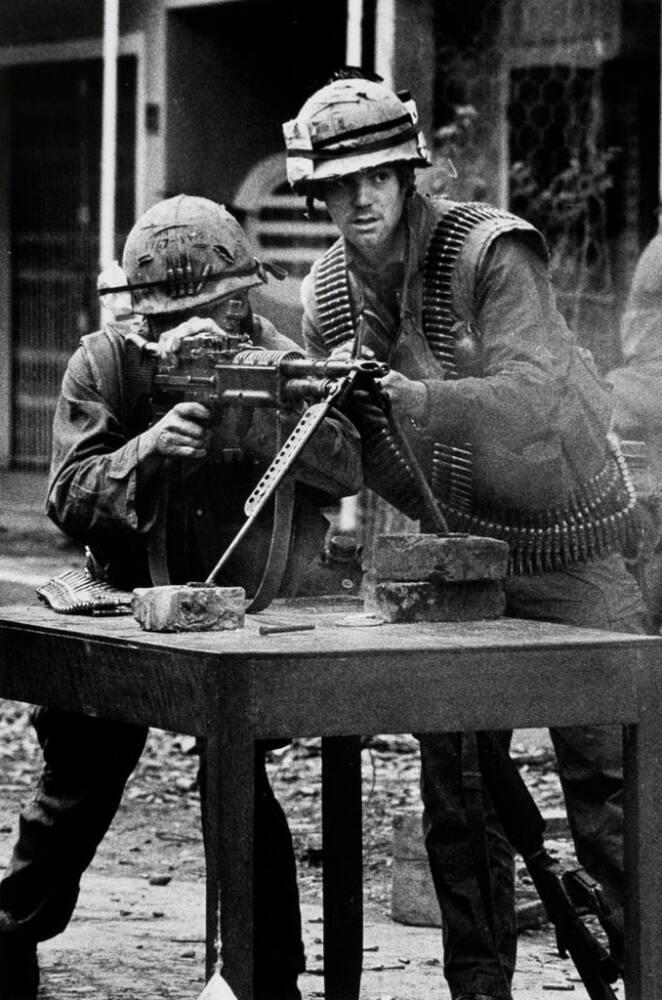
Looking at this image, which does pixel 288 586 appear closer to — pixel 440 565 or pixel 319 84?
pixel 440 565

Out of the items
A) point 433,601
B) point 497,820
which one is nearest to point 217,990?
point 433,601

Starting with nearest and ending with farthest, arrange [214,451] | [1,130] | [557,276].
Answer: [214,451]
[557,276]
[1,130]

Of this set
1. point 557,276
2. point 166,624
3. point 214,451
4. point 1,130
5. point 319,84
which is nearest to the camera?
point 166,624

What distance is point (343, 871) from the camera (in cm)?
487

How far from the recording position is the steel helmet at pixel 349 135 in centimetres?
490

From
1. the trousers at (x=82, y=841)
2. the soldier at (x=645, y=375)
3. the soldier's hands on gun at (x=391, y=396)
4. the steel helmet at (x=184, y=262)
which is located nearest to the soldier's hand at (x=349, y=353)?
the soldier's hands on gun at (x=391, y=396)

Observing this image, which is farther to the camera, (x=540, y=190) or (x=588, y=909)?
(x=540, y=190)

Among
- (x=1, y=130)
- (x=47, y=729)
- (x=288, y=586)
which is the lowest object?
(x=47, y=729)

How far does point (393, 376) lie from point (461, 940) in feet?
4.18

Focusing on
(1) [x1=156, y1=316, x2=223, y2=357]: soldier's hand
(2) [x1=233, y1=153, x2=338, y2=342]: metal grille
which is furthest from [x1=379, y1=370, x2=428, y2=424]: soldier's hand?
(2) [x1=233, y1=153, x2=338, y2=342]: metal grille

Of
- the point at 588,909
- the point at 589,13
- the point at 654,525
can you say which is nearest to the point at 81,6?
the point at 589,13

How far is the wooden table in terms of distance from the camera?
3.78m

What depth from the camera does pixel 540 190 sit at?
10.7 m

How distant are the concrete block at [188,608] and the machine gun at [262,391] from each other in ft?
0.50
